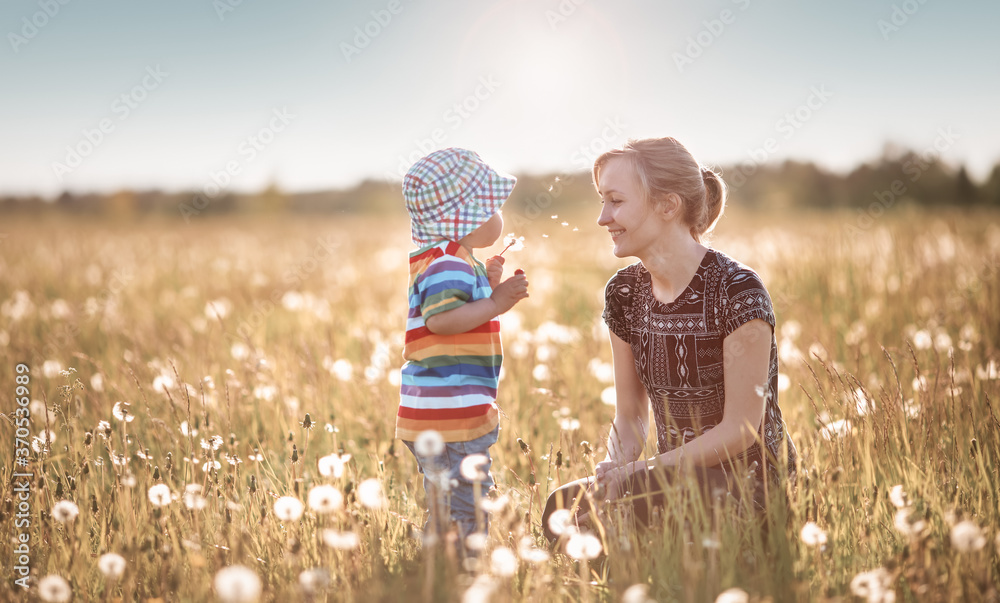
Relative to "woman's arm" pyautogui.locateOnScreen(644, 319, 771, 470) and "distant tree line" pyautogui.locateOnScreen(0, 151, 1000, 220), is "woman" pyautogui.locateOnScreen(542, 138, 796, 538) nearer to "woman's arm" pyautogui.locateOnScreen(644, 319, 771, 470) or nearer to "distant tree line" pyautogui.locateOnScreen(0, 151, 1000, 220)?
"woman's arm" pyautogui.locateOnScreen(644, 319, 771, 470)

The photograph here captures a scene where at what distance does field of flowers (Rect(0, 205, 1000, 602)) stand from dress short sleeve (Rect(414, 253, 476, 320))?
1.28ft

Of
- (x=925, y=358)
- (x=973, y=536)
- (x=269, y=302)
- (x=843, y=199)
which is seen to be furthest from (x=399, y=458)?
(x=843, y=199)

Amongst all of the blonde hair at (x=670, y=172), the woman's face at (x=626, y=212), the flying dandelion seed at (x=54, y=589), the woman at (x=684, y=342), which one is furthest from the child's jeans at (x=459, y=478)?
the blonde hair at (x=670, y=172)

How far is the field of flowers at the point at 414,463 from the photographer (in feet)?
6.84

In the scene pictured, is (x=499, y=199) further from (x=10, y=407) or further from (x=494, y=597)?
(x=10, y=407)

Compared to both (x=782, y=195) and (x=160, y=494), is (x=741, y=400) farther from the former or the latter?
(x=782, y=195)

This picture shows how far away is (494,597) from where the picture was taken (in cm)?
166

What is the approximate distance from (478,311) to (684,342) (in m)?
0.93

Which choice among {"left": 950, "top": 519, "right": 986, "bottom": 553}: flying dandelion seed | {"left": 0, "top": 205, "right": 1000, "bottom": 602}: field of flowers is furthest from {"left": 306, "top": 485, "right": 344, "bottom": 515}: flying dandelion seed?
{"left": 950, "top": 519, "right": 986, "bottom": 553}: flying dandelion seed

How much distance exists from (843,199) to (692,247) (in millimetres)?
51221

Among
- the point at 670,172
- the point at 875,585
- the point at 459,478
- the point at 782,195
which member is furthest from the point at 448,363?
the point at 782,195

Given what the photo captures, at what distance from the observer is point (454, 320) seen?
7.73 ft

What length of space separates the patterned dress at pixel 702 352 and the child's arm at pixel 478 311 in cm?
75

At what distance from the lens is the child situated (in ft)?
7.83
